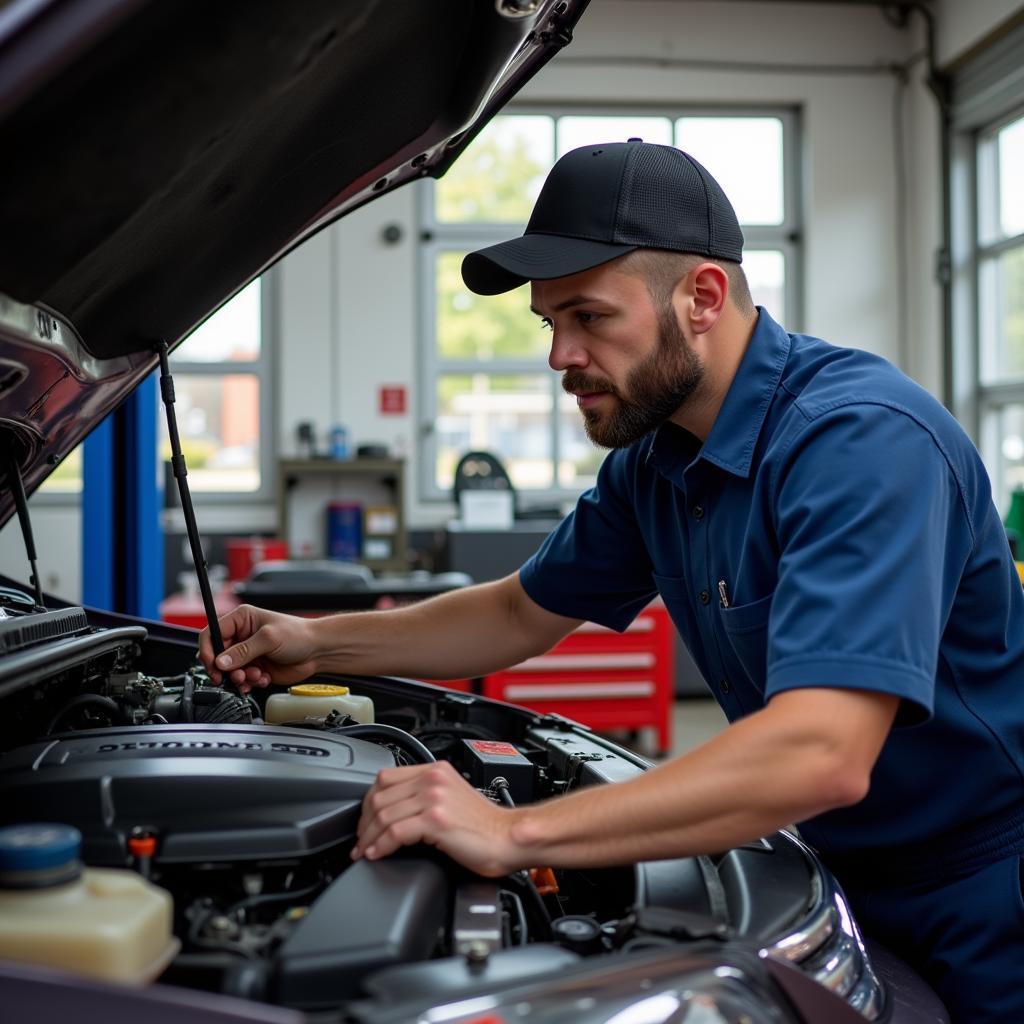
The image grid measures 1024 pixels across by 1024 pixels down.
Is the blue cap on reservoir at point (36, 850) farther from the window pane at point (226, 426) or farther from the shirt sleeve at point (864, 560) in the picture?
the window pane at point (226, 426)

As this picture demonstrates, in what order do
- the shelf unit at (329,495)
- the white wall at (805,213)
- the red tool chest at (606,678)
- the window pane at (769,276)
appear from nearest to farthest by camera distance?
the red tool chest at (606,678) < the shelf unit at (329,495) < the white wall at (805,213) < the window pane at (769,276)

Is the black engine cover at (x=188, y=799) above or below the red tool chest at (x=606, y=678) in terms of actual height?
above

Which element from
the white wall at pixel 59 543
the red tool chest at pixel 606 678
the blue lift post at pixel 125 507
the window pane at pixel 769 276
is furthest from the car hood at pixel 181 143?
the window pane at pixel 769 276

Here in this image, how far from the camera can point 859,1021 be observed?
845 millimetres

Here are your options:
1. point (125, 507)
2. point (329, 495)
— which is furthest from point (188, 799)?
point (329, 495)

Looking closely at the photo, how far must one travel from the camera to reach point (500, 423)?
614 cm

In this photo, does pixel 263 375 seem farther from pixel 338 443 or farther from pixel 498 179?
pixel 498 179

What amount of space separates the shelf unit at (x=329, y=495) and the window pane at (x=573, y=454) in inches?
37.5

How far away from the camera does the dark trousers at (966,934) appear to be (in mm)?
1121

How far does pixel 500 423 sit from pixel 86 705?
4.98 meters

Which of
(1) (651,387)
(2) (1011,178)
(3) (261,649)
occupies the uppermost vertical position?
(2) (1011,178)

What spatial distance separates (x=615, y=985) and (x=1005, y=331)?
569 centimetres

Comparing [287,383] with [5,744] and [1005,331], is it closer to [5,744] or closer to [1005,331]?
[1005,331]

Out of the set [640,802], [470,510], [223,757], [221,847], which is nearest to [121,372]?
[223,757]
